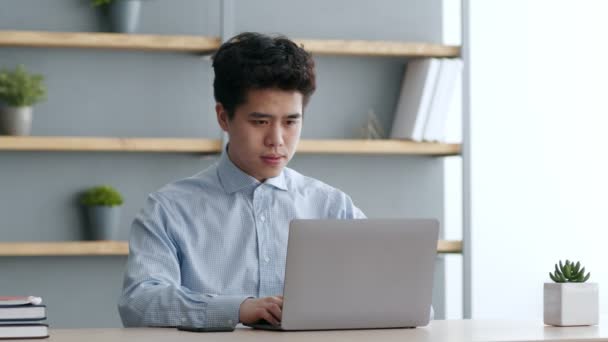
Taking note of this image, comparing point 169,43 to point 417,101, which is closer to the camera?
point 169,43

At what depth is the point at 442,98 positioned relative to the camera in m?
3.88

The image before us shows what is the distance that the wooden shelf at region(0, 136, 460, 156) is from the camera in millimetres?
3516

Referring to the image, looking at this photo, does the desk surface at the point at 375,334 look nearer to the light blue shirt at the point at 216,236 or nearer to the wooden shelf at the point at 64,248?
the light blue shirt at the point at 216,236

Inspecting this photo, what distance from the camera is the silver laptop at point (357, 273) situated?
1922 mm

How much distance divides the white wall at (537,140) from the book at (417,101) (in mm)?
423

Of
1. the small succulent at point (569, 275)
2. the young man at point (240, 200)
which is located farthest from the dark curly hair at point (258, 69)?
the small succulent at point (569, 275)

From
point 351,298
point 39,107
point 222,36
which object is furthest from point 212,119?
point 351,298

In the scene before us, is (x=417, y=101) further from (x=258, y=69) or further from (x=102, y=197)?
(x=258, y=69)

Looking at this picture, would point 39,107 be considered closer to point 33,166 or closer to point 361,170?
point 33,166

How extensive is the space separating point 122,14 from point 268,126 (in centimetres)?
152

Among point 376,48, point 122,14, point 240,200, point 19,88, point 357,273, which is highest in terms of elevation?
point 122,14

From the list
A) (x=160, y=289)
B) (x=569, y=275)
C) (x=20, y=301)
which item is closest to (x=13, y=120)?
(x=160, y=289)

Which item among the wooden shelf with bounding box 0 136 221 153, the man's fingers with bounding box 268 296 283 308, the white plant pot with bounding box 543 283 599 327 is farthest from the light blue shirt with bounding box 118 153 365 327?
the wooden shelf with bounding box 0 136 221 153

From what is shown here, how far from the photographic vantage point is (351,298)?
6.44ft
